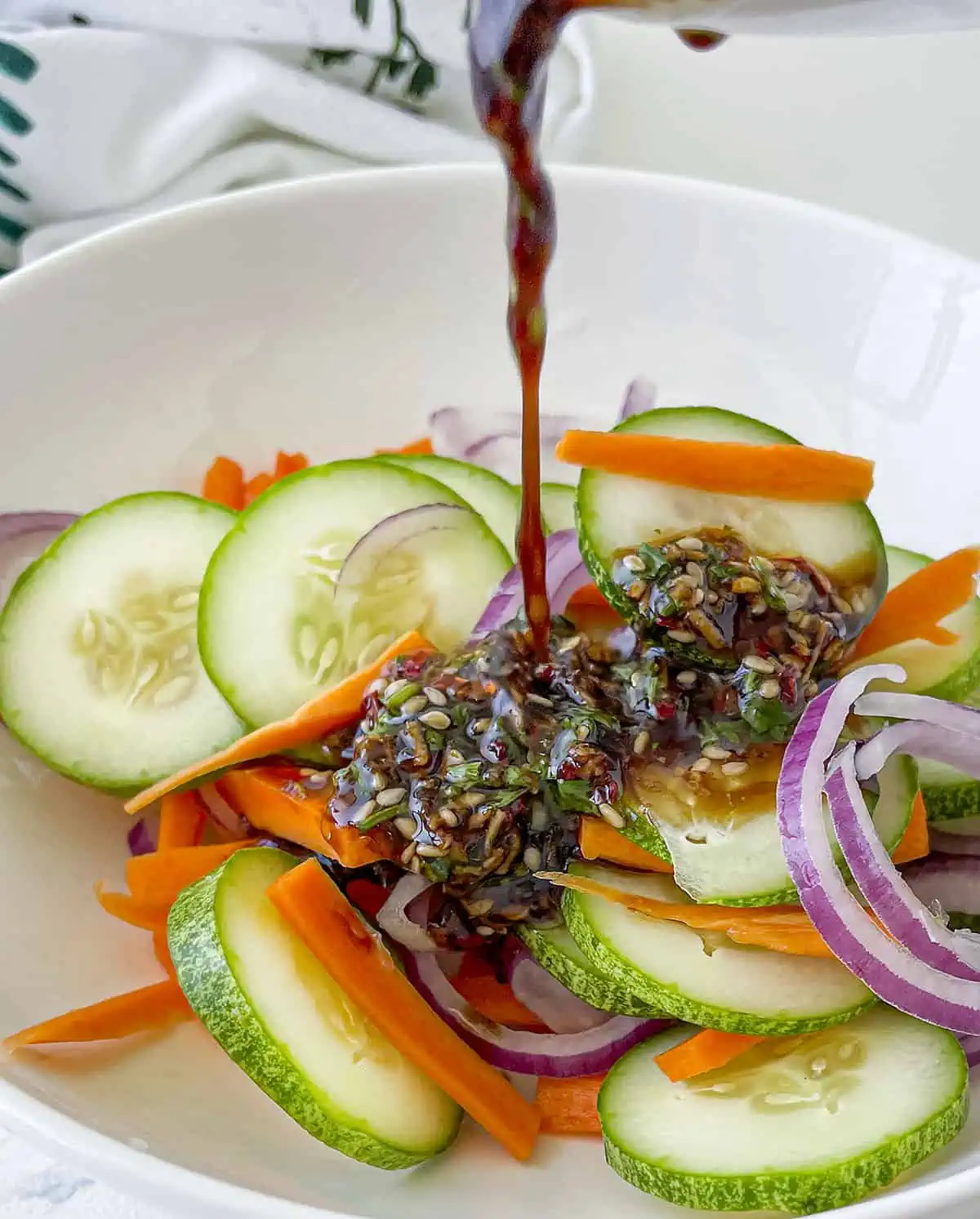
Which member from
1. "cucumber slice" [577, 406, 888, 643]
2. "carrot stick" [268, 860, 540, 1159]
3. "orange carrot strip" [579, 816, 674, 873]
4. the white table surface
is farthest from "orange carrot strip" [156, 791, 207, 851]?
the white table surface

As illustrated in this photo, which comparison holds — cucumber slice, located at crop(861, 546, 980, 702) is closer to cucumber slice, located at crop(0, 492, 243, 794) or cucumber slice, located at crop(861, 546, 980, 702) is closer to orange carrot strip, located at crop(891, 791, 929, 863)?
orange carrot strip, located at crop(891, 791, 929, 863)

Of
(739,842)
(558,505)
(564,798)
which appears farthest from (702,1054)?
(558,505)

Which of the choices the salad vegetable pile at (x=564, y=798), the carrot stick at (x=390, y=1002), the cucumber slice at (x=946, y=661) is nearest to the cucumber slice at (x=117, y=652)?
the salad vegetable pile at (x=564, y=798)

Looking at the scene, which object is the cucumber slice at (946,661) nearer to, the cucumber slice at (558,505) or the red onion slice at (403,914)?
the cucumber slice at (558,505)

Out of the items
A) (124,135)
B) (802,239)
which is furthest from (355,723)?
(124,135)

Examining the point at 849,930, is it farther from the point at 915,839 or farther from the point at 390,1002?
the point at 390,1002
